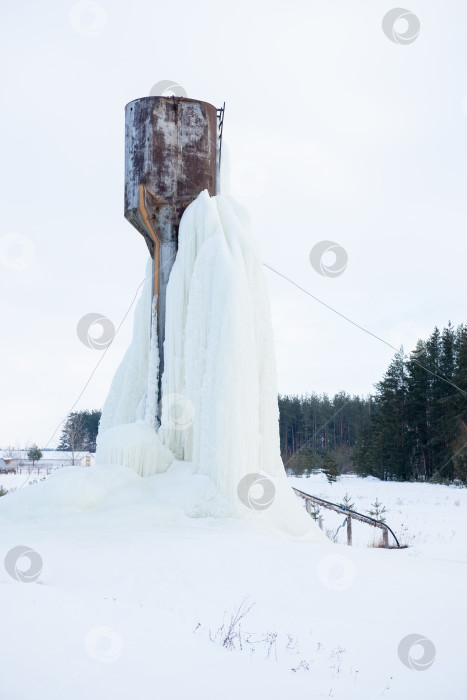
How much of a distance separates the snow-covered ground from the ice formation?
17.1 inches

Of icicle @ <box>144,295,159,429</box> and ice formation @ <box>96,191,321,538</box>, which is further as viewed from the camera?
icicle @ <box>144,295,159,429</box>

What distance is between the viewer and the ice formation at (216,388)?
1016 cm

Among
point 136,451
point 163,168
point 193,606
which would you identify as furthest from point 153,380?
point 193,606

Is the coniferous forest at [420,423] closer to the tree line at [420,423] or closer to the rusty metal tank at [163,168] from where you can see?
the tree line at [420,423]

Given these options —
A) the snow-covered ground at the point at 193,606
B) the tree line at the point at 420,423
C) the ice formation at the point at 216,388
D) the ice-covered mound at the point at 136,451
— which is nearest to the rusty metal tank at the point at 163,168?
the ice formation at the point at 216,388

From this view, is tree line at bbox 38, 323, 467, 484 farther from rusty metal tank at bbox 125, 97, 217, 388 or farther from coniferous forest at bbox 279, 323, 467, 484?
rusty metal tank at bbox 125, 97, 217, 388

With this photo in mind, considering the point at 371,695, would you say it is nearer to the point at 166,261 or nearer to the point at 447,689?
the point at 447,689

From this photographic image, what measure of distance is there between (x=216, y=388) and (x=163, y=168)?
4942 millimetres

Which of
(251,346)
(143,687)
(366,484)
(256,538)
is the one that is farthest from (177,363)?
(366,484)

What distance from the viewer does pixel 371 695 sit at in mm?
4922

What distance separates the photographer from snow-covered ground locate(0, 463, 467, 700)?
4324 mm

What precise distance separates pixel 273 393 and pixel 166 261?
3725mm

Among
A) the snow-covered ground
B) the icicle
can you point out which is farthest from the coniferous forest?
the snow-covered ground

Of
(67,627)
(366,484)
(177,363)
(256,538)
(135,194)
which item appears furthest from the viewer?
(366,484)
